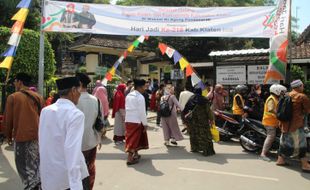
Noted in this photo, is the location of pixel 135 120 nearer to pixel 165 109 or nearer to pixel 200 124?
pixel 200 124

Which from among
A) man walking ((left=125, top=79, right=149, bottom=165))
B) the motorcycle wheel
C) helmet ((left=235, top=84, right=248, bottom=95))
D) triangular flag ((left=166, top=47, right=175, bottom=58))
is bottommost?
the motorcycle wheel

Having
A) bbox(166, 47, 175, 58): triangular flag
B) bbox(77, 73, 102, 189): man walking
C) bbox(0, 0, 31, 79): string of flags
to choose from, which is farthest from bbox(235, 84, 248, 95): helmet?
bbox(0, 0, 31, 79): string of flags

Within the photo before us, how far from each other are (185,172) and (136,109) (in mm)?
1629

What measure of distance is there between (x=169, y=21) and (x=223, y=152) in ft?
12.1

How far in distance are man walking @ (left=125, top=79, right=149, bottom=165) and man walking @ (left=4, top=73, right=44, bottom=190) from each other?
92.1 inches

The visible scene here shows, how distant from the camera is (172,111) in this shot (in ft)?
31.1

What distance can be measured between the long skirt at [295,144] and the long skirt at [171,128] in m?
3.07

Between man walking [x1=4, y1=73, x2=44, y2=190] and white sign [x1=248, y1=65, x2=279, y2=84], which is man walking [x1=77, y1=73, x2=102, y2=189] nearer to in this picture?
man walking [x1=4, y1=73, x2=44, y2=190]

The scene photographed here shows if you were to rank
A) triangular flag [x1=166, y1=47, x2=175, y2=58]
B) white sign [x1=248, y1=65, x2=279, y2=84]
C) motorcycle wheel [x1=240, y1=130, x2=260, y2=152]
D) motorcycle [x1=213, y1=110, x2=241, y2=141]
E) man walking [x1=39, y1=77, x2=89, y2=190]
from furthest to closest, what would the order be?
white sign [x1=248, y1=65, x2=279, y2=84] → triangular flag [x1=166, y1=47, x2=175, y2=58] → motorcycle [x1=213, y1=110, x2=241, y2=141] → motorcycle wheel [x1=240, y1=130, x2=260, y2=152] → man walking [x1=39, y1=77, x2=89, y2=190]

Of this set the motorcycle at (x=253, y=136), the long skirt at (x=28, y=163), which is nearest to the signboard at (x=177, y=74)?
the motorcycle at (x=253, y=136)

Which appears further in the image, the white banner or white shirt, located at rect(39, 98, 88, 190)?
the white banner

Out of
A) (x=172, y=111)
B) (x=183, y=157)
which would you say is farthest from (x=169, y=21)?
(x=183, y=157)

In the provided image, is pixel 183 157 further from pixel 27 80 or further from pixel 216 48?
pixel 216 48

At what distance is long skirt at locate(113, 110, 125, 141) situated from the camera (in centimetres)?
998
